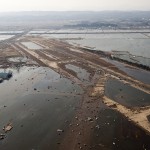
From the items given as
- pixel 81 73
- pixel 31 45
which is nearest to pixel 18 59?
pixel 81 73

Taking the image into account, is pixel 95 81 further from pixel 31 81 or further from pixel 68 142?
pixel 68 142

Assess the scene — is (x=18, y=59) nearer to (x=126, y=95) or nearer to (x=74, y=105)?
(x=74, y=105)

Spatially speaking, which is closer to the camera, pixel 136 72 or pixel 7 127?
pixel 7 127

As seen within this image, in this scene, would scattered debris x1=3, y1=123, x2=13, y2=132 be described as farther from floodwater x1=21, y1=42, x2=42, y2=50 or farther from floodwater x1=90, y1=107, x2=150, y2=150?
floodwater x1=21, y1=42, x2=42, y2=50

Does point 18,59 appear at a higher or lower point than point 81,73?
lower

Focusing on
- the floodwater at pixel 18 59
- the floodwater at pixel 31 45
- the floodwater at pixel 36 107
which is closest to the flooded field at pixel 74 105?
the floodwater at pixel 36 107

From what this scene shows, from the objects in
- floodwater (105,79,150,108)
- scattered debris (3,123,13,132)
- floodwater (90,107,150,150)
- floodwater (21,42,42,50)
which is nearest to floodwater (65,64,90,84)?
floodwater (105,79,150,108)

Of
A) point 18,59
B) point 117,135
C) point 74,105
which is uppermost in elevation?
point 117,135
